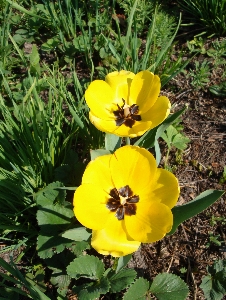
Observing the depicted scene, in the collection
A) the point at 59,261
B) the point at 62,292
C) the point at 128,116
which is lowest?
the point at 62,292

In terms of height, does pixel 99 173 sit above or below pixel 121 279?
above

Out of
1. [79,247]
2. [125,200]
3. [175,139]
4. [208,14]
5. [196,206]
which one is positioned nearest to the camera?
[196,206]

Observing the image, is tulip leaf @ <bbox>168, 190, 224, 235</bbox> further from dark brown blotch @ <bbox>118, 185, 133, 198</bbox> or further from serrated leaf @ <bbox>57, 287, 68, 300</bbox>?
serrated leaf @ <bbox>57, 287, 68, 300</bbox>

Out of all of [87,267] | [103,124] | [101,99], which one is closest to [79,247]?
[87,267]

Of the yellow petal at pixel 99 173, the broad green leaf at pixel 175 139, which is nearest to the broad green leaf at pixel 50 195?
the yellow petal at pixel 99 173

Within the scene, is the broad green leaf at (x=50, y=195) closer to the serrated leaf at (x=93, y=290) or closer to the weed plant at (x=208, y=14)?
the serrated leaf at (x=93, y=290)

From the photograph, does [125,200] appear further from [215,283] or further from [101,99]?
[215,283]
